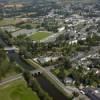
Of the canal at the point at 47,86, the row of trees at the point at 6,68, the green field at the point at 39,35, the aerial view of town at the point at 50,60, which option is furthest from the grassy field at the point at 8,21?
the row of trees at the point at 6,68

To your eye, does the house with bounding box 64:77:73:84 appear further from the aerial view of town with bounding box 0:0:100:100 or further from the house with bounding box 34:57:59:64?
the house with bounding box 34:57:59:64

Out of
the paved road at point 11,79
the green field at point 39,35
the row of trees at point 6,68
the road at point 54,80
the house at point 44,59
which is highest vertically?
the row of trees at point 6,68

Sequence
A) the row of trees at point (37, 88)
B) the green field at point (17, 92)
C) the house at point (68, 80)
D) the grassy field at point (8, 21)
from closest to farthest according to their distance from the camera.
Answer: the row of trees at point (37, 88) < the green field at point (17, 92) < the house at point (68, 80) < the grassy field at point (8, 21)

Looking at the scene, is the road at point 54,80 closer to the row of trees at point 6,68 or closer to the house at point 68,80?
the house at point 68,80

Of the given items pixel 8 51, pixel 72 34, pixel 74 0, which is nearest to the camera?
pixel 8 51

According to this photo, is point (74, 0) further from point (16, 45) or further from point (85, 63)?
point (85, 63)

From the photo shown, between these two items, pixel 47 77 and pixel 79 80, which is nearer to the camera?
pixel 79 80

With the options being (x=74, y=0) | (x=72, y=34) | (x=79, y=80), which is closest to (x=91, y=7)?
(x=74, y=0)
